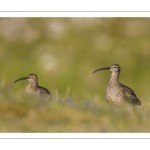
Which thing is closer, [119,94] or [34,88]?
[119,94]

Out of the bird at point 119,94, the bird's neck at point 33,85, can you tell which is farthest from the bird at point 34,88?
the bird at point 119,94

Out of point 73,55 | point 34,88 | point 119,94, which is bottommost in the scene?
point 119,94

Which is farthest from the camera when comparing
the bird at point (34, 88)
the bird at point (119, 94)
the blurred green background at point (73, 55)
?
the blurred green background at point (73, 55)

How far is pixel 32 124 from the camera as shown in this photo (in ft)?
40.5

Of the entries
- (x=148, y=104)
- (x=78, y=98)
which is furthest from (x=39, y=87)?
(x=148, y=104)

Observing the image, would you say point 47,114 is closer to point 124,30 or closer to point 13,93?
point 13,93

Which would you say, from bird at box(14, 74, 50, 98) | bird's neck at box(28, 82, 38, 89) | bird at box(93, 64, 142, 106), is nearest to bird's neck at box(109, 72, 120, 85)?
bird at box(93, 64, 142, 106)

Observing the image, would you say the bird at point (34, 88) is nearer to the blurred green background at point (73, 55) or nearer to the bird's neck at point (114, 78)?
the blurred green background at point (73, 55)

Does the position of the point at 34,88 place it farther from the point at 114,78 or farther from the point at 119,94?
the point at 119,94

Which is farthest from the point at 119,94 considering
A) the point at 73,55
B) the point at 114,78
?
the point at 73,55

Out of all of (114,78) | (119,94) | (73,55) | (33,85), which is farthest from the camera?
(73,55)

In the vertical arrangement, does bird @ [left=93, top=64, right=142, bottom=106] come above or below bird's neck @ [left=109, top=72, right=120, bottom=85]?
below

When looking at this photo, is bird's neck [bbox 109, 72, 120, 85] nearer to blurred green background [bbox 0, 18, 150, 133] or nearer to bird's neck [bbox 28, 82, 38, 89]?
blurred green background [bbox 0, 18, 150, 133]

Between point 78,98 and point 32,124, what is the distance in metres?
0.97
